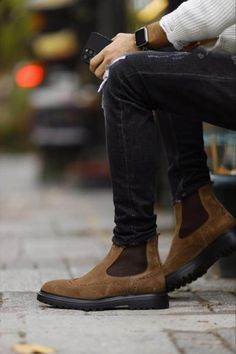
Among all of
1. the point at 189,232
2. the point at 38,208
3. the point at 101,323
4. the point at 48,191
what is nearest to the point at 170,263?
the point at 189,232

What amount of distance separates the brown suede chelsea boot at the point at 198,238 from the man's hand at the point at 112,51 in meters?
0.60

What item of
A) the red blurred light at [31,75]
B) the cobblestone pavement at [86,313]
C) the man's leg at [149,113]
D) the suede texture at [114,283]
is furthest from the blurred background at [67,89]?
the suede texture at [114,283]

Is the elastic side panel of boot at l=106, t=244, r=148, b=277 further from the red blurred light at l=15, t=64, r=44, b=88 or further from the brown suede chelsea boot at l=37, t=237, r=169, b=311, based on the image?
the red blurred light at l=15, t=64, r=44, b=88

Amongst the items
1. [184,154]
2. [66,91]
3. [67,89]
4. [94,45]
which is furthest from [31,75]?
[94,45]

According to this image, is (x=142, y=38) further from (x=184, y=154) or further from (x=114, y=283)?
(x=114, y=283)

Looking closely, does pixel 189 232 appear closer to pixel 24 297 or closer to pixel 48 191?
pixel 24 297

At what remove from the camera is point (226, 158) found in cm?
401

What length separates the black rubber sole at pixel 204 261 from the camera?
3.21 m

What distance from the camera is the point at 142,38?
3.12 meters

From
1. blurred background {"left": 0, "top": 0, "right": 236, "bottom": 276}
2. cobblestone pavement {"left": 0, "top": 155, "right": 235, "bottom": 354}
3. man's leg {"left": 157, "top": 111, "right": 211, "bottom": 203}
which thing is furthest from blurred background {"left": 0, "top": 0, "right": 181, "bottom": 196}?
man's leg {"left": 157, "top": 111, "right": 211, "bottom": 203}

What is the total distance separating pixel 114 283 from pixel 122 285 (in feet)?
0.09

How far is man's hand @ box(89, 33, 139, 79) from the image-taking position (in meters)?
3.11

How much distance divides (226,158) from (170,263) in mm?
A: 838

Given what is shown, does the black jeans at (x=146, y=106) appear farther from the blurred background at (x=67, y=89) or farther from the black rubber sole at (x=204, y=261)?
the blurred background at (x=67, y=89)
